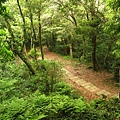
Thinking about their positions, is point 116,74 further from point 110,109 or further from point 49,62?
point 110,109

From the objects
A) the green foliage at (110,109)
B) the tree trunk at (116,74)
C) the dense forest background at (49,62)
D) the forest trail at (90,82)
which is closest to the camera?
the dense forest background at (49,62)

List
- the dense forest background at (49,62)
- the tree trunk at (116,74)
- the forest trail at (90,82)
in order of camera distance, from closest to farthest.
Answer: the dense forest background at (49,62) → the forest trail at (90,82) → the tree trunk at (116,74)

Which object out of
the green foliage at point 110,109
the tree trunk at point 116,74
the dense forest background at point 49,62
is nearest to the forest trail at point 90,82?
the tree trunk at point 116,74

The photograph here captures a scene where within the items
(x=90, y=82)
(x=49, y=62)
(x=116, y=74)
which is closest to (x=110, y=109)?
(x=49, y=62)

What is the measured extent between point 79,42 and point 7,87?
13.0 meters

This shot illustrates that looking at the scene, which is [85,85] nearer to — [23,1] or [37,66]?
[37,66]

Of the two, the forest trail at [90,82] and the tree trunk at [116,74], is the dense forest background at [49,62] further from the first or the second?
the forest trail at [90,82]

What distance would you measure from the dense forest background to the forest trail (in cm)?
75

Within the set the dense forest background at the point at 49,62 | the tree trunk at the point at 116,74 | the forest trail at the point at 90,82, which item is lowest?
the forest trail at the point at 90,82

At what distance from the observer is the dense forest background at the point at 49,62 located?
462 cm

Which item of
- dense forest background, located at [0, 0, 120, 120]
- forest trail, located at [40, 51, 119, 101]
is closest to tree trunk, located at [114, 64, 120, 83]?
dense forest background, located at [0, 0, 120, 120]

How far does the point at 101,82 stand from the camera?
11617mm

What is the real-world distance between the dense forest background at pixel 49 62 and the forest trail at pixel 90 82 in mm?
752

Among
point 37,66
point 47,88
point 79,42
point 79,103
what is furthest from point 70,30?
point 79,103
